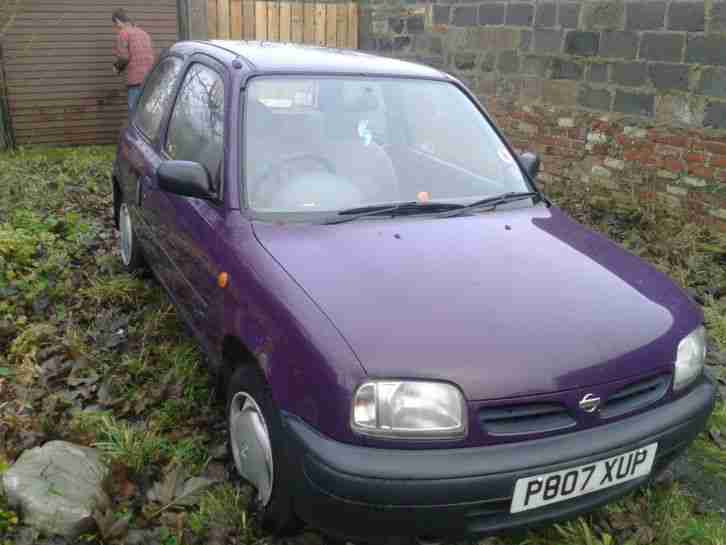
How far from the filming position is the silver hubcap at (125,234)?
15.5 feet

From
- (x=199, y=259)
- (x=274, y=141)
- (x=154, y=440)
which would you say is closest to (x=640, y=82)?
(x=274, y=141)

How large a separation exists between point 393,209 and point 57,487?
5.83 feet

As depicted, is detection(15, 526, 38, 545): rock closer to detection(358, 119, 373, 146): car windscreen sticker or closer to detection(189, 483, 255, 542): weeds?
detection(189, 483, 255, 542): weeds

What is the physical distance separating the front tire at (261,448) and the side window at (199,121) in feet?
3.40

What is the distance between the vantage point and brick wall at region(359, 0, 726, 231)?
5672mm

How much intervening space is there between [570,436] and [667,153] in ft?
15.3

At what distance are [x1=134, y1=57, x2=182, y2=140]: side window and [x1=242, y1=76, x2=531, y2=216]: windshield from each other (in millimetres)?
1120

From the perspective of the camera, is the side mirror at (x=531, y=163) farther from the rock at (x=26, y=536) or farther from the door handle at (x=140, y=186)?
the rock at (x=26, y=536)

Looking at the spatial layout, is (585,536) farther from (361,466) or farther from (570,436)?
(361,466)

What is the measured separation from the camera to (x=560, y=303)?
7.85ft

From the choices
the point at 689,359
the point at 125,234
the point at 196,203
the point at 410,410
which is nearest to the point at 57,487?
the point at 196,203

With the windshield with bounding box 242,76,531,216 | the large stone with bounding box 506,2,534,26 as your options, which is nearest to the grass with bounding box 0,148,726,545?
the windshield with bounding box 242,76,531,216

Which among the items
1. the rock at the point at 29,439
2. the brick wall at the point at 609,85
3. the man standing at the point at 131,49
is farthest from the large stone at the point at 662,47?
the man standing at the point at 131,49

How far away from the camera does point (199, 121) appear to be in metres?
3.48
